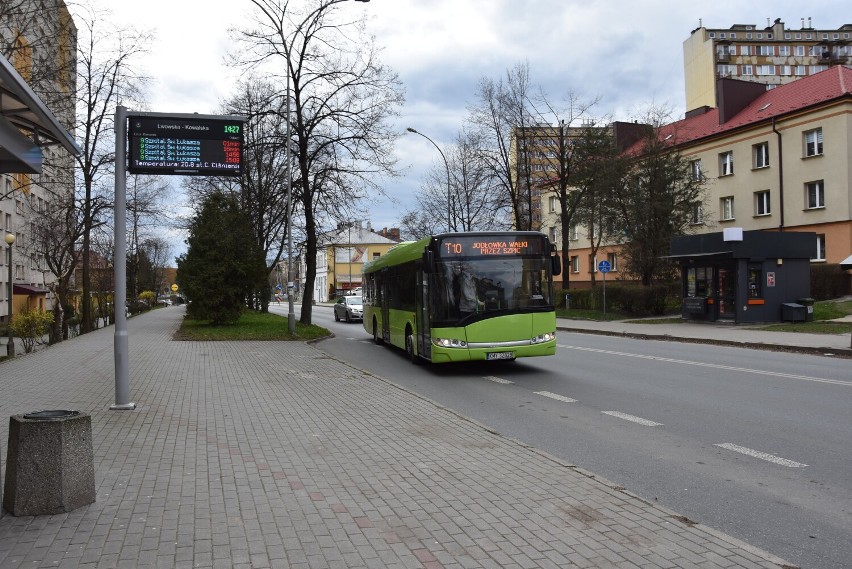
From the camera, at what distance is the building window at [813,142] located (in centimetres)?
3656

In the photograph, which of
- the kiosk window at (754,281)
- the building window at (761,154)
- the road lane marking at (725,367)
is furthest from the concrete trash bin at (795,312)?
the building window at (761,154)

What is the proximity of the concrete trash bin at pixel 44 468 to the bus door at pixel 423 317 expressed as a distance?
8989 millimetres

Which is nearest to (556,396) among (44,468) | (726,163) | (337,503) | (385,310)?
(337,503)

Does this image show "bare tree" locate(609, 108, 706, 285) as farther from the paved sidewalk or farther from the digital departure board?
the paved sidewalk

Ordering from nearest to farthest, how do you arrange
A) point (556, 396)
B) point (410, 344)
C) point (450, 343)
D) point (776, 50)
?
point (556, 396), point (450, 343), point (410, 344), point (776, 50)

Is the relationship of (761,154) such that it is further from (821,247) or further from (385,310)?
(385,310)

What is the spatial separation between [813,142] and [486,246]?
104 feet

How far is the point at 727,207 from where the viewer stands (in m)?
43.5

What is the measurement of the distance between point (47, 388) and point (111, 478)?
21.9 feet

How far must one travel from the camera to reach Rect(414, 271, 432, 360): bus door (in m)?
13.7

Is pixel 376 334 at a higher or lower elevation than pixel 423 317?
lower

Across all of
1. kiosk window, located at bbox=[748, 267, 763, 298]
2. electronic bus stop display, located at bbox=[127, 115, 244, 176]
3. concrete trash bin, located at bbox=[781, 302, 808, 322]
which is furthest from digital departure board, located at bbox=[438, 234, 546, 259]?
concrete trash bin, located at bbox=[781, 302, 808, 322]

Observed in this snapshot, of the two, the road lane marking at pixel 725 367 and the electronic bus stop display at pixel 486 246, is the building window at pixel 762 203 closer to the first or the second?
the road lane marking at pixel 725 367

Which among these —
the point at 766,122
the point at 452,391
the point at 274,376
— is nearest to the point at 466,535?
the point at 452,391
